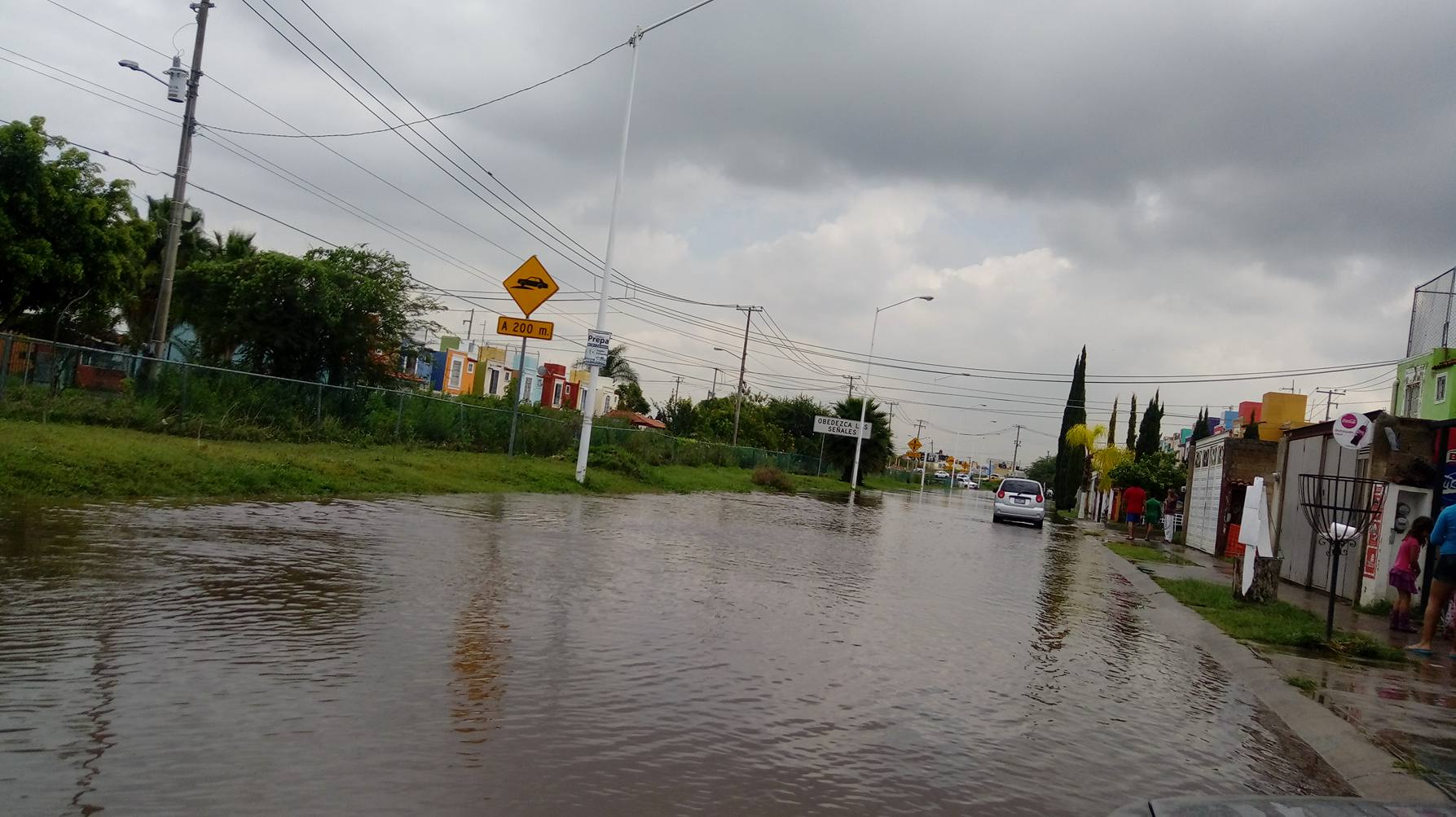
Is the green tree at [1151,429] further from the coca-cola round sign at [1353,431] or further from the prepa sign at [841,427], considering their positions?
the coca-cola round sign at [1353,431]

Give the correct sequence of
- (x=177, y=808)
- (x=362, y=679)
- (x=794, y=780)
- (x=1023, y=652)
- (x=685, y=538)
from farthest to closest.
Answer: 1. (x=685, y=538)
2. (x=1023, y=652)
3. (x=362, y=679)
4. (x=794, y=780)
5. (x=177, y=808)

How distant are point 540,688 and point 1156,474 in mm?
42331

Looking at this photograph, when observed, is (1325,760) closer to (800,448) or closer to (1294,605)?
(1294,605)

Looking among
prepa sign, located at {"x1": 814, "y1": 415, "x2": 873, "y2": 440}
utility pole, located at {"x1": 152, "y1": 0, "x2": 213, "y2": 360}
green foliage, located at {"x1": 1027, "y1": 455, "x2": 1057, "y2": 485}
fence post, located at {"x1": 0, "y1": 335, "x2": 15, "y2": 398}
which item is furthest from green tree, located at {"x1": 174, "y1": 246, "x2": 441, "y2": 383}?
green foliage, located at {"x1": 1027, "y1": 455, "x2": 1057, "y2": 485}

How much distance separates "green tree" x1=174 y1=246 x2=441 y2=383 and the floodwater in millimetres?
17968

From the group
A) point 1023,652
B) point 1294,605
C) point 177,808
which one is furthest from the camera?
point 1294,605

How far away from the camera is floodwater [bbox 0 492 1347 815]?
15.1ft

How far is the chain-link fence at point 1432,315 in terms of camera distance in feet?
65.2

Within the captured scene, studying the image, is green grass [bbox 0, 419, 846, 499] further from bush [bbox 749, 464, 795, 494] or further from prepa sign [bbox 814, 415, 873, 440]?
prepa sign [bbox 814, 415, 873, 440]

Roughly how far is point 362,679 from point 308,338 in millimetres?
26221

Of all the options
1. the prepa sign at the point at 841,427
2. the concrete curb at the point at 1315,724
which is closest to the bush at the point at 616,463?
the concrete curb at the point at 1315,724

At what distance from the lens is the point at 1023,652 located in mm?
9500

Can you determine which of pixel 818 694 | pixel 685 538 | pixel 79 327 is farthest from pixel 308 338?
pixel 818 694

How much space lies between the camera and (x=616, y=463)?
32.1 m
